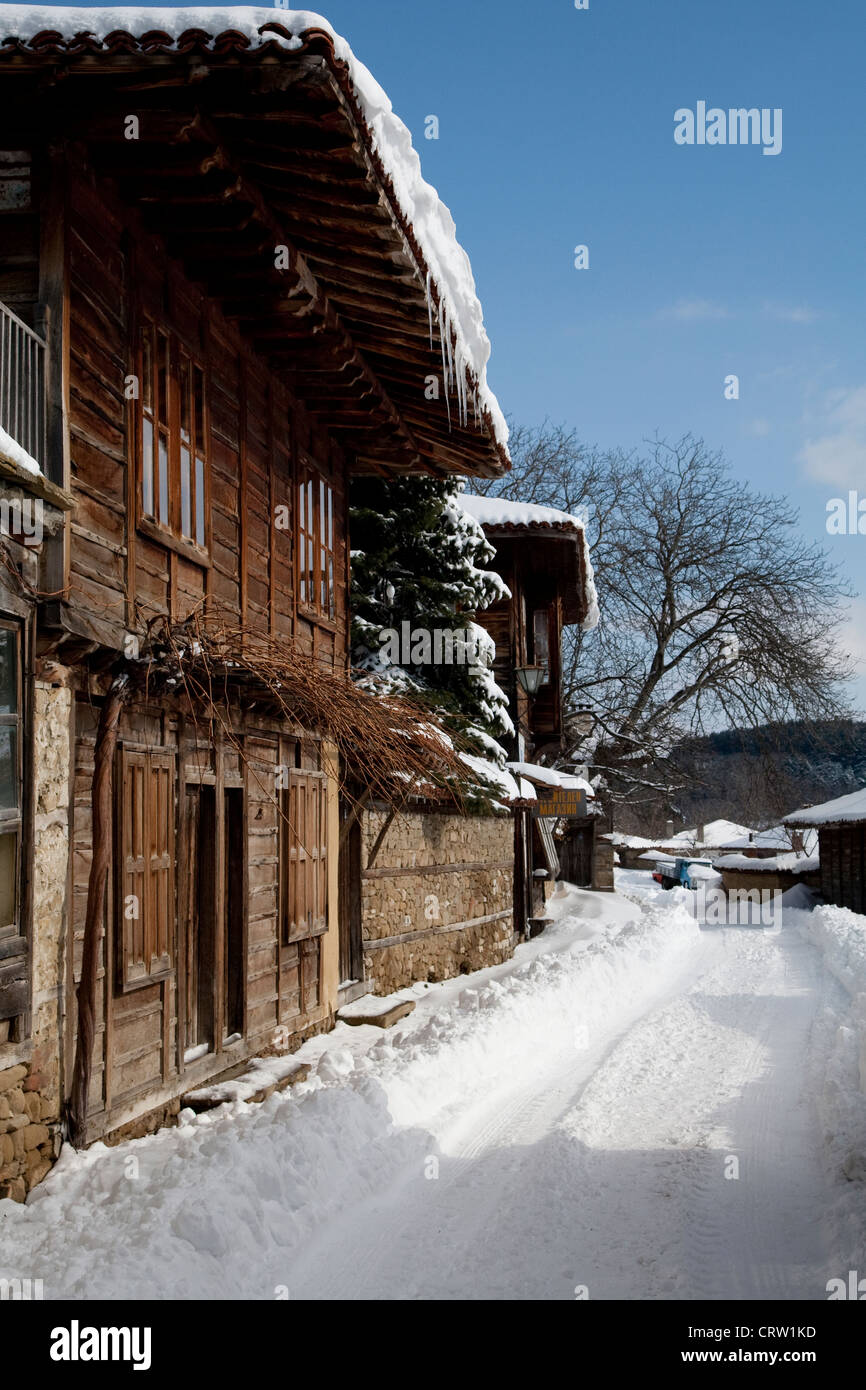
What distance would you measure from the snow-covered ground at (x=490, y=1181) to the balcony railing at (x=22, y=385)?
3963 millimetres

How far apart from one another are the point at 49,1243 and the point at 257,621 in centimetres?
537

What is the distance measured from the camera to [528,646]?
2330 centimetres

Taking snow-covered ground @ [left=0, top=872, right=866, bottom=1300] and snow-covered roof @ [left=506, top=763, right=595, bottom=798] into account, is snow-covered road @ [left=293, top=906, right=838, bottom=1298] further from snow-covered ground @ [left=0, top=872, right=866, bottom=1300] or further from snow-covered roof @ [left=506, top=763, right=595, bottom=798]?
snow-covered roof @ [left=506, top=763, right=595, bottom=798]

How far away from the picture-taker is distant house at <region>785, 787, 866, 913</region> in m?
27.8

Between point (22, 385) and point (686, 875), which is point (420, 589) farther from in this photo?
point (686, 875)

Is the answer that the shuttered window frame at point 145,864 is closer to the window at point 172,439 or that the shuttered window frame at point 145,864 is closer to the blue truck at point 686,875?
the window at point 172,439

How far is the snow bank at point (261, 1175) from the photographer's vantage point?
479 cm

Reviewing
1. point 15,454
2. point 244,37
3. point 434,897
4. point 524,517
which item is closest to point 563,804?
point 434,897

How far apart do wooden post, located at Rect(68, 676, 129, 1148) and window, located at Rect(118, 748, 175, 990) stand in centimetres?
28

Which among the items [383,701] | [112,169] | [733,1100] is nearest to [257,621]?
[383,701]

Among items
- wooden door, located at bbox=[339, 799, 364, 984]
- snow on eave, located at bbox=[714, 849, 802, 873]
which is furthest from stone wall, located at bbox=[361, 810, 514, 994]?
snow on eave, located at bbox=[714, 849, 802, 873]

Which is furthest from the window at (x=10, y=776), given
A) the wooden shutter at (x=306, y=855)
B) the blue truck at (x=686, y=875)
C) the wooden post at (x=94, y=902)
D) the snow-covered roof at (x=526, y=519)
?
the blue truck at (x=686, y=875)

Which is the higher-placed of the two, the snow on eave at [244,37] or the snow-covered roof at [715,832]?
the snow on eave at [244,37]

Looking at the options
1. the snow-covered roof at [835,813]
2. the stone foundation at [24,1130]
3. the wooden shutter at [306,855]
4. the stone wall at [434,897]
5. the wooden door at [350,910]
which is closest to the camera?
the stone foundation at [24,1130]
